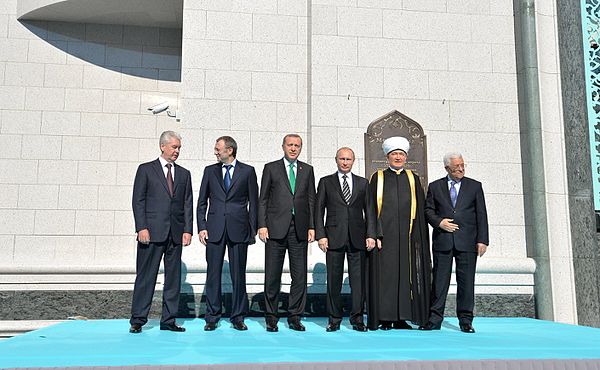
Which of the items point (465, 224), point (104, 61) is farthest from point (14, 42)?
point (465, 224)

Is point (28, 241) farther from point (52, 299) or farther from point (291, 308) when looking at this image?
point (291, 308)

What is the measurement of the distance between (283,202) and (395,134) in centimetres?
221

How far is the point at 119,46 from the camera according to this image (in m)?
7.80

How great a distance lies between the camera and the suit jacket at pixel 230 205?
5.10 m

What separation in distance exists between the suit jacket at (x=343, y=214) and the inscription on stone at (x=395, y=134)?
4.34 ft

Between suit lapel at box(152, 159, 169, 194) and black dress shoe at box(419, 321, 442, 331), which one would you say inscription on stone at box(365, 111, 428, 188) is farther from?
suit lapel at box(152, 159, 169, 194)

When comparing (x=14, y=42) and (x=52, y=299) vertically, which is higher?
(x=14, y=42)

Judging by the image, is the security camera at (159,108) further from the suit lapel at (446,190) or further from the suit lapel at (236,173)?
the suit lapel at (446,190)

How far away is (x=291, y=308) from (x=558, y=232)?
3.41 metres

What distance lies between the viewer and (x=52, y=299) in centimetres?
663

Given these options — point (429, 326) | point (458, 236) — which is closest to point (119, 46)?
point (458, 236)

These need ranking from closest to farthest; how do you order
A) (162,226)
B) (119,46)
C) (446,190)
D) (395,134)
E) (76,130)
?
(162,226), (446,190), (395,134), (76,130), (119,46)

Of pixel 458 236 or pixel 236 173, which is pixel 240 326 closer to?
pixel 236 173

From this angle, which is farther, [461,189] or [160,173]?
[461,189]
